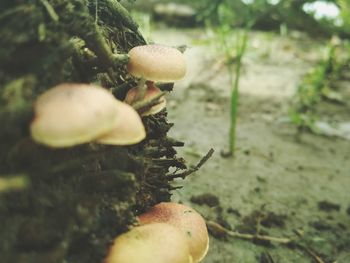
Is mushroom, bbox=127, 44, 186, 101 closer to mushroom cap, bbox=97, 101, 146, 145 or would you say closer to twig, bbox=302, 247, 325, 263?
mushroom cap, bbox=97, 101, 146, 145

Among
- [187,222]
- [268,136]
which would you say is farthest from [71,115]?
[268,136]

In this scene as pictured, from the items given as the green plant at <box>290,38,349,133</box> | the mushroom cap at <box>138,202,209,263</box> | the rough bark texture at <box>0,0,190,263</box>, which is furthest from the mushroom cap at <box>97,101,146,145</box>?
the green plant at <box>290,38,349,133</box>

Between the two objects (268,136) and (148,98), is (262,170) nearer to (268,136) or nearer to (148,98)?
(268,136)

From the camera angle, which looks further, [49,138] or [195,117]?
[195,117]

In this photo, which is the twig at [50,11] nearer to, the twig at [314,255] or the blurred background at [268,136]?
the blurred background at [268,136]

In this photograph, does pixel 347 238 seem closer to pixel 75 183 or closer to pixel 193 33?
pixel 75 183

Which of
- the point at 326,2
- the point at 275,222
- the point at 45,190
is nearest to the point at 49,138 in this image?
the point at 45,190
